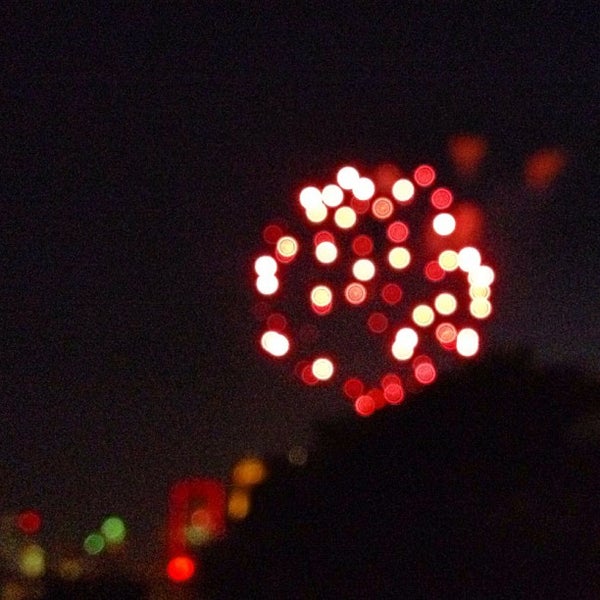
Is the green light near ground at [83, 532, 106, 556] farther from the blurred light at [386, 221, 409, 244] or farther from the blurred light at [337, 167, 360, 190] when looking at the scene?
the blurred light at [386, 221, 409, 244]

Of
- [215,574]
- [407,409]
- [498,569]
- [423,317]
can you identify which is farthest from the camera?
[423,317]

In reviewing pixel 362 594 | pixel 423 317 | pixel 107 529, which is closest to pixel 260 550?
pixel 362 594

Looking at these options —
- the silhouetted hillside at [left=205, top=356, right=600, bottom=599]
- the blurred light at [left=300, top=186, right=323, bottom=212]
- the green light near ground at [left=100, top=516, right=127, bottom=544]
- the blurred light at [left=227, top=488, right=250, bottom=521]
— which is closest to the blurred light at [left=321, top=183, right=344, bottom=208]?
the blurred light at [left=300, top=186, right=323, bottom=212]

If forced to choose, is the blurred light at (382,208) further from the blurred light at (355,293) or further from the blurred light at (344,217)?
the blurred light at (355,293)

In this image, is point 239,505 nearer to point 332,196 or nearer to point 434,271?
point 434,271

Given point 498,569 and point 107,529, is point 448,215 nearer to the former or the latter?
point 107,529

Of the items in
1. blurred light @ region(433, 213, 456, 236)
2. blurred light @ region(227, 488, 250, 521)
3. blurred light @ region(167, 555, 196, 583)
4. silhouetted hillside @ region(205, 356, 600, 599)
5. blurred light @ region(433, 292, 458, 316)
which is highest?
blurred light @ region(433, 213, 456, 236)

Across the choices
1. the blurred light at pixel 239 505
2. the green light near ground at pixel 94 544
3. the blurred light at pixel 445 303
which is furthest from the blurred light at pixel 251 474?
the blurred light at pixel 445 303
